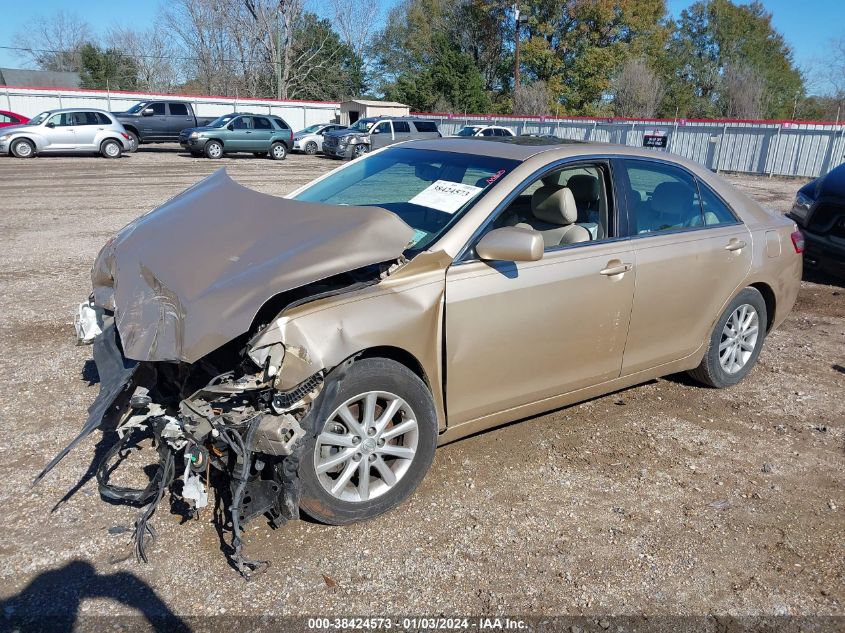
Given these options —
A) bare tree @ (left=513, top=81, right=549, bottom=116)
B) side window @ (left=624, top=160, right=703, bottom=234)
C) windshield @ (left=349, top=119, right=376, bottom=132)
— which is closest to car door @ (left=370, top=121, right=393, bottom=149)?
windshield @ (left=349, top=119, right=376, bottom=132)

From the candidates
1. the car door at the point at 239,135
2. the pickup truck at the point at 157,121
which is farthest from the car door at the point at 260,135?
the pickup truck at the point at 157,121

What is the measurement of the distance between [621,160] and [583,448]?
176 cm

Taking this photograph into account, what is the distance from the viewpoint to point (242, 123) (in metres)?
26.8

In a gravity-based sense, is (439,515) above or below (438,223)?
below

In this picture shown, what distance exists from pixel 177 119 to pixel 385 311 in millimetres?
28497

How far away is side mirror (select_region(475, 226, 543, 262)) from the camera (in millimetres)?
3268

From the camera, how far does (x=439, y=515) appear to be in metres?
3.35

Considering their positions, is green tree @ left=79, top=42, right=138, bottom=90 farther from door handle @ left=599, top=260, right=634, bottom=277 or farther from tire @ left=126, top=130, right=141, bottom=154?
door handle @ left=599, top=260, right=634, bottom=277

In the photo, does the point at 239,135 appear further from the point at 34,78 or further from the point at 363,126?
the point at 34,78

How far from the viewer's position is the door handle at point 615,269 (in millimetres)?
3849

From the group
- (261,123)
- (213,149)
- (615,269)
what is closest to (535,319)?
(615,269)

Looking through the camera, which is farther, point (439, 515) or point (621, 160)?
point (621, 160)

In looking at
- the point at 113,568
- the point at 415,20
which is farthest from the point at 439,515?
the point at 415,20

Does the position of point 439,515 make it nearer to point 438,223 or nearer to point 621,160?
point 438,223
